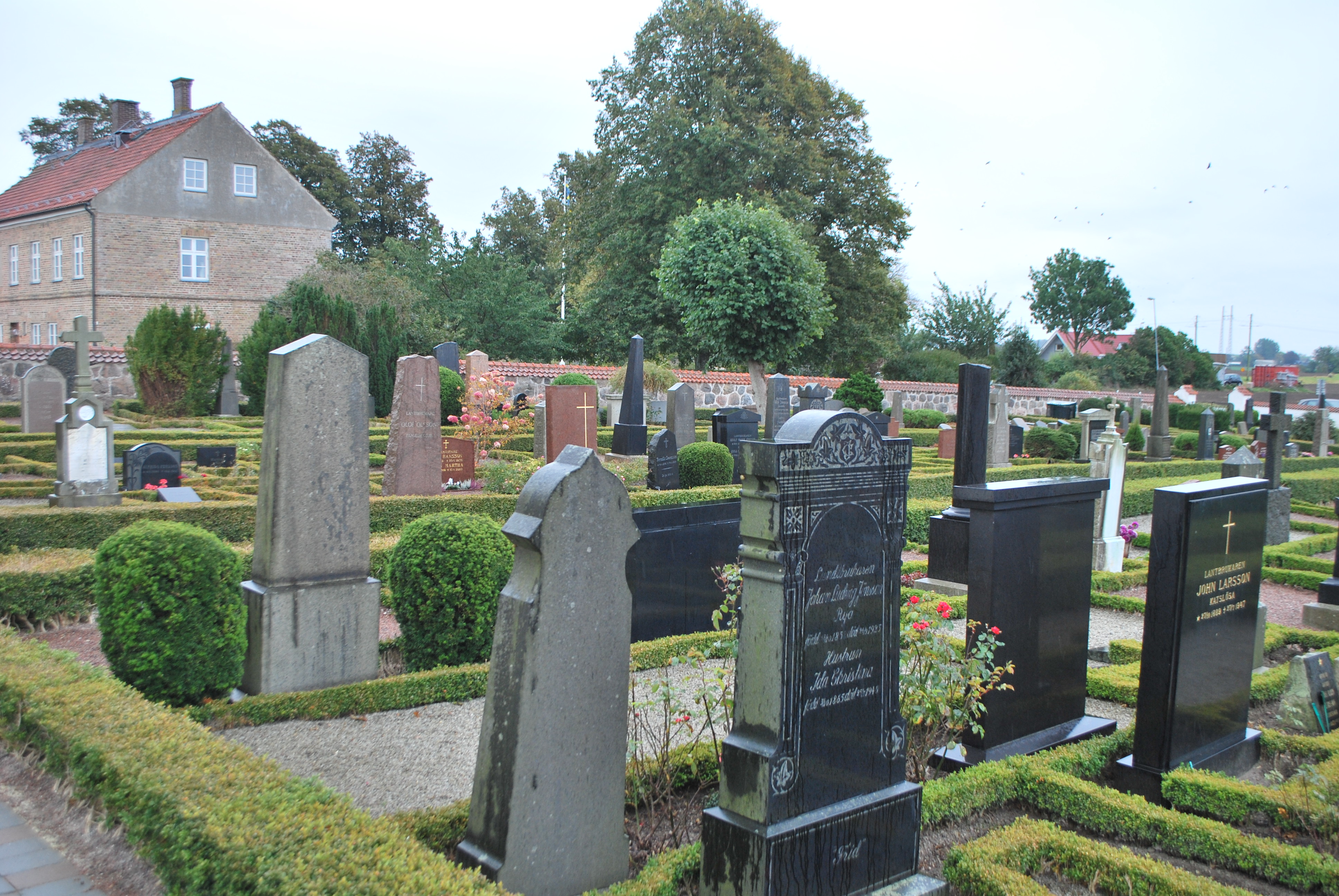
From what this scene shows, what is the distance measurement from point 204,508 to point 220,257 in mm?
25655

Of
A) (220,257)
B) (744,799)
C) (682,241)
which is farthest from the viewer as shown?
(220,257)

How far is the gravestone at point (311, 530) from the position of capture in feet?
17.8

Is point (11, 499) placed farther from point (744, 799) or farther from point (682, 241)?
point (682, 241)

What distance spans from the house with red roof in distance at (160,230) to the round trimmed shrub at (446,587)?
26.8 metres

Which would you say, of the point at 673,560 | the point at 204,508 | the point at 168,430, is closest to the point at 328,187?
the point at 168,430

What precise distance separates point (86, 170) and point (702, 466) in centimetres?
2993

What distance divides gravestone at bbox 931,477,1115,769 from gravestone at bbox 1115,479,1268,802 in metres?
0.51

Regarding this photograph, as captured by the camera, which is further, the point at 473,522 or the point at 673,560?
the point at 673,560

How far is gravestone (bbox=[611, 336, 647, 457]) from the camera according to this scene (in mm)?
16594

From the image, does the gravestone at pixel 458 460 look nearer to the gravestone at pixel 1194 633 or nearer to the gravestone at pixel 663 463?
the gravestone at pixel 663 463

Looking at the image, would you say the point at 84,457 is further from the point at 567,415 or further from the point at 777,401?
the point at 777,401

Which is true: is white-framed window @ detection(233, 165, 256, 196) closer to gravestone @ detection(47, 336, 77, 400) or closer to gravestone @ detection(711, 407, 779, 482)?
gravestone @ detection(47, 336, 77, 400)

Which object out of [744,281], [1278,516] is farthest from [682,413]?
[744,281]

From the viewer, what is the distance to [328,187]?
39.4 metres
